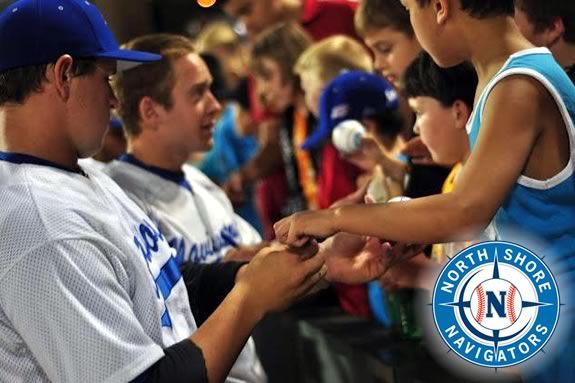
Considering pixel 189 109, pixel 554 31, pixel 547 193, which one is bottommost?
pixel 189 109

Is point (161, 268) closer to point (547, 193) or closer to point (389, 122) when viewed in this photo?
point (547, 193)

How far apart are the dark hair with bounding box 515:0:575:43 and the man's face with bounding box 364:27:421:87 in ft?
2.00

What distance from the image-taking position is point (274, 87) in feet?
11.7

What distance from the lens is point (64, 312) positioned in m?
1.40

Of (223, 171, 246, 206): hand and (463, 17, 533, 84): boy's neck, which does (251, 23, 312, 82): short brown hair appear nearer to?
(223, 171, 246, 206): hand

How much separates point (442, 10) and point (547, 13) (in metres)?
0.47

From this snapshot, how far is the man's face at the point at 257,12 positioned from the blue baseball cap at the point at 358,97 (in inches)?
58.6

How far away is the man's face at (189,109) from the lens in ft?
8.50

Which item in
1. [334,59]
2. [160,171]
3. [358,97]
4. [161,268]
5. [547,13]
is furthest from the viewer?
[334,59]

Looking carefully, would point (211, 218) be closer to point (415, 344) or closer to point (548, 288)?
point (415, 344)

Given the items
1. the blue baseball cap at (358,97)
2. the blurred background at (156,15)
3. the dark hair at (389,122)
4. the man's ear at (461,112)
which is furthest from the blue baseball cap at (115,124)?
the man's ear at (461,112)

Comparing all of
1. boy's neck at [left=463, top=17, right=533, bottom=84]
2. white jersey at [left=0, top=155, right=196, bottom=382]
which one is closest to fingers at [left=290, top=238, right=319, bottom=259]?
white jersey at [left=0, top=155, right=196, bottom=382]

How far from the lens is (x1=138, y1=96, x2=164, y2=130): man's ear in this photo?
257 cm

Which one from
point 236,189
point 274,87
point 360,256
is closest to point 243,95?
point 236,189
